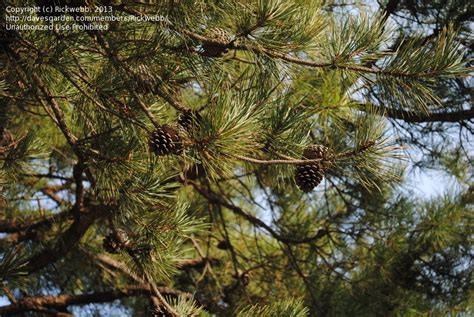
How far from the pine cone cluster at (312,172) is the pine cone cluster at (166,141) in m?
0.24

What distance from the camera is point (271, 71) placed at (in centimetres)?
139

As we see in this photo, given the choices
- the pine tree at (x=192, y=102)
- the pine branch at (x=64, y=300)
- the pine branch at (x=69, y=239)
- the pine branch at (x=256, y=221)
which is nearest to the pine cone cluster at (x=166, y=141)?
the pine tree at (x=192, y=102)

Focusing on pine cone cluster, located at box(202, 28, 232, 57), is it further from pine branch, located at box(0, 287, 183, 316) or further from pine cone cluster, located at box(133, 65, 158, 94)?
pine branch, located at box(0, 287, 183, 316)

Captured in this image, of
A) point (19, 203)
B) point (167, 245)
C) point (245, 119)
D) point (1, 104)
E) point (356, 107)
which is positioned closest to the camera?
point (245, 119)

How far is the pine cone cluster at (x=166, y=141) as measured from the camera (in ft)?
3.95

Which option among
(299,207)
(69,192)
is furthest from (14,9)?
(299,207)

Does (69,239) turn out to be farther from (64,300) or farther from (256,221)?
(256,221)

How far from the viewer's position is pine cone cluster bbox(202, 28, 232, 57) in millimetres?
1345

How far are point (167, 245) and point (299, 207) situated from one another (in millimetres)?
1201

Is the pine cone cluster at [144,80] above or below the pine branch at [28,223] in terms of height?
below

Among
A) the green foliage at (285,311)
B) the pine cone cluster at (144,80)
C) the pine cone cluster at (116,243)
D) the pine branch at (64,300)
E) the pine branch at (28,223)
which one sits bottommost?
the green foliage at (285,311)

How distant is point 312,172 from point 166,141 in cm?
28

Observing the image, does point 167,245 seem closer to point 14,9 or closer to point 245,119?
point 245,119

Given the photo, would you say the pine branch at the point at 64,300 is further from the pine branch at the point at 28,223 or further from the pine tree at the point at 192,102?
the pine branch at the point at 28,223
